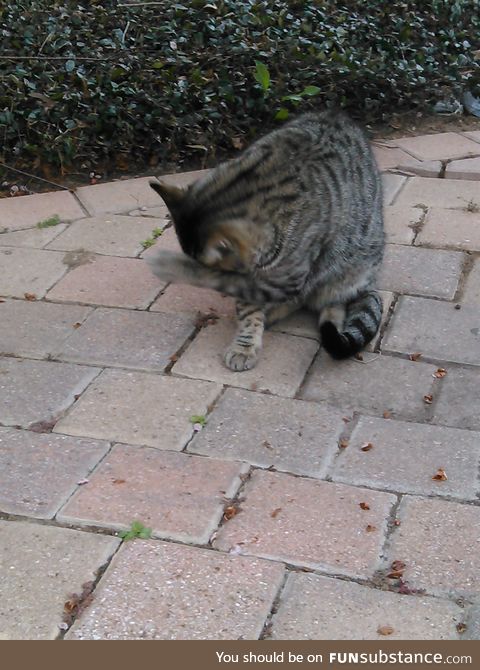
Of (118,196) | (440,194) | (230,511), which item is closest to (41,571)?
(230,511)

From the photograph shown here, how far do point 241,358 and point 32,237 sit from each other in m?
1.72

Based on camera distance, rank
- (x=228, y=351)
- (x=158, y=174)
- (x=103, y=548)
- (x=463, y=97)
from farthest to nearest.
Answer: (x=463, y=97) < (x=158, y=174) < (x=228, y=351) < (x=103, y=548)

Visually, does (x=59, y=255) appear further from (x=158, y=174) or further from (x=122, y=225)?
(x=158, y=174)

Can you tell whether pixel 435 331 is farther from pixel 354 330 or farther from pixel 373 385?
pixel 373 385

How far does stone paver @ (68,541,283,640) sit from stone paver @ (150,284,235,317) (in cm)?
165

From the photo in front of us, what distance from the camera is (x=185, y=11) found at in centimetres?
656

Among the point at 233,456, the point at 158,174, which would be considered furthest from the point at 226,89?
the point at 233,456

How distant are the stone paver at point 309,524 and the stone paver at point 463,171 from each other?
3.07m

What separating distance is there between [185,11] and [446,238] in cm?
277

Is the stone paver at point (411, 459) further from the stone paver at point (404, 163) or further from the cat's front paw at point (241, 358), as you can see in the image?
the stone paver at point (404, 163)

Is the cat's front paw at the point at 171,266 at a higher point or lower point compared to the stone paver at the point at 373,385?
higher

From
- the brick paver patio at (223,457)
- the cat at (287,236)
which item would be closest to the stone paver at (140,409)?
the brick paver patio at (223,457)

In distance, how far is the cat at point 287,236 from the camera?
13.0ft

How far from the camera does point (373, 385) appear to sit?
387 centimetres
